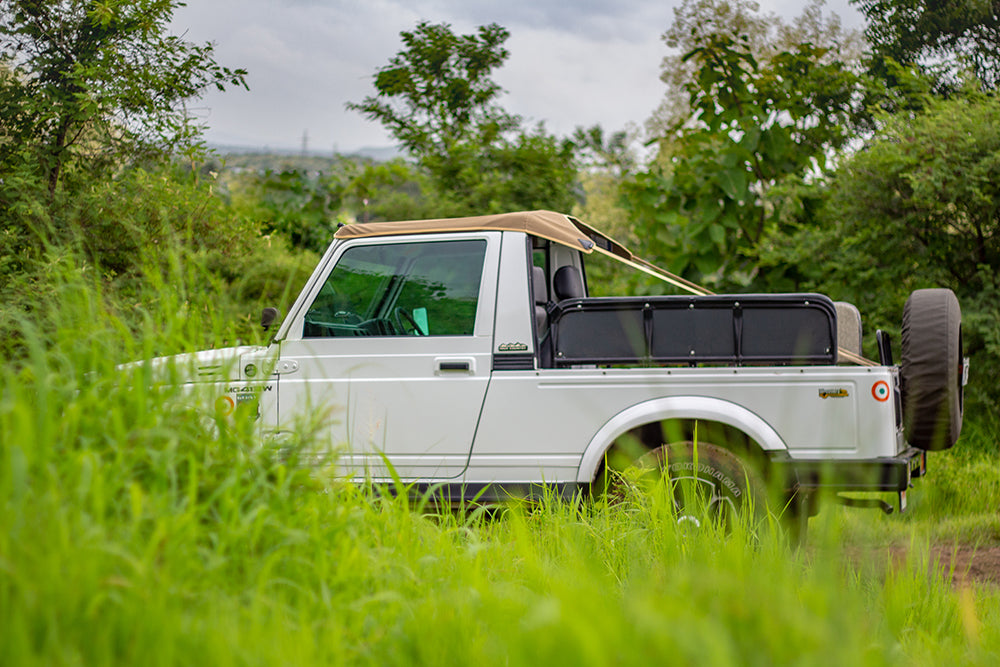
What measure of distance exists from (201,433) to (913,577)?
2.88m

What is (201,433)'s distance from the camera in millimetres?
2395

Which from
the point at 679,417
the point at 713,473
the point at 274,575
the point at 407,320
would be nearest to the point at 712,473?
the point at 713,473

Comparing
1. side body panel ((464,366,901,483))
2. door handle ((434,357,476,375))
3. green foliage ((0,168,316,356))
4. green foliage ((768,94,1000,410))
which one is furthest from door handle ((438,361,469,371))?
green foliage ((768,94,1000,410))

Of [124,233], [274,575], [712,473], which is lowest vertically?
[712,473]

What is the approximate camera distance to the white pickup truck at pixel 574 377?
3.93 meters

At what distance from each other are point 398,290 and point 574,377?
3.76 ft

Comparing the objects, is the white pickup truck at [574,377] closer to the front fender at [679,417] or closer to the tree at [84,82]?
the front fender at [679,417]

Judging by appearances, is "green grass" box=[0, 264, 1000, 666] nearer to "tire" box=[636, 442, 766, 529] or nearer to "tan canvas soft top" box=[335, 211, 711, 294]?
"tire" box=[636, 442, 766, 529]

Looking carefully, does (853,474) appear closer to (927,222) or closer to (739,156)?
(927,222)

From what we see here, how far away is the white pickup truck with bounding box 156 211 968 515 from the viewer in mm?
3932

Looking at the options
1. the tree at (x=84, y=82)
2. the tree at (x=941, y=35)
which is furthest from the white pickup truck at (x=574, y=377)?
the tree at (x=941, y=35)

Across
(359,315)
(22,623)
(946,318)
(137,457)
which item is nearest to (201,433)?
(137,457)

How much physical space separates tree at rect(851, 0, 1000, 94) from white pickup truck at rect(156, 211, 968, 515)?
6.81m

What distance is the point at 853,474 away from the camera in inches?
152
